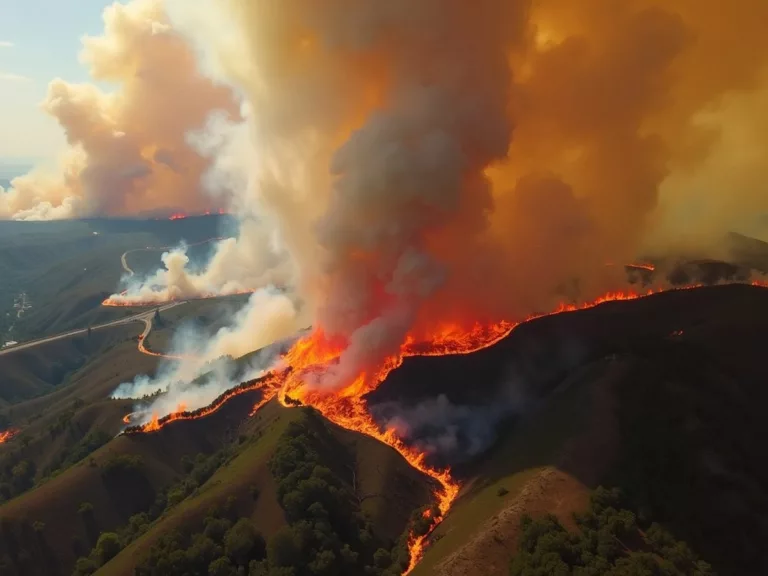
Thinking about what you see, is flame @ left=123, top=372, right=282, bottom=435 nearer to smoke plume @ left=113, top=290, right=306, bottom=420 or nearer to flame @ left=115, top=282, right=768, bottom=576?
flame @ left=115, top=282, right=768, bottom=576

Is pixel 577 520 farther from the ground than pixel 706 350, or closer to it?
closer to it

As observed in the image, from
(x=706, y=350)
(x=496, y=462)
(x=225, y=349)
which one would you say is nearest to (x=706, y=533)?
(x=496, y=462)

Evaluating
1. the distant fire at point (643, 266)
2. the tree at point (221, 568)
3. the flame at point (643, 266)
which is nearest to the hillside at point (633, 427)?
the distant fire at point (643, 266)

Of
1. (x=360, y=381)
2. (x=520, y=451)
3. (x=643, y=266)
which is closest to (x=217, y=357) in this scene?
(x=360, y=381)

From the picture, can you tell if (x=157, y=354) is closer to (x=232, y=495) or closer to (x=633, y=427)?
(x=232, y=495)

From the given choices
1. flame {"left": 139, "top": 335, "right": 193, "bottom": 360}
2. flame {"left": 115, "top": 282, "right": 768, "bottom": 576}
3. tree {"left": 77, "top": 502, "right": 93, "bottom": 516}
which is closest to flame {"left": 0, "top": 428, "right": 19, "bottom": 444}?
flame {"left": 139, "top": 335, "right": 193, "bottom": 360}

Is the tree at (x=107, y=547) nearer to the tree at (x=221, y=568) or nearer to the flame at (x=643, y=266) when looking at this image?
the tree at (x=221, y=568)

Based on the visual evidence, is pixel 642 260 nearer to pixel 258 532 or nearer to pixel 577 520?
pixel 577 520
